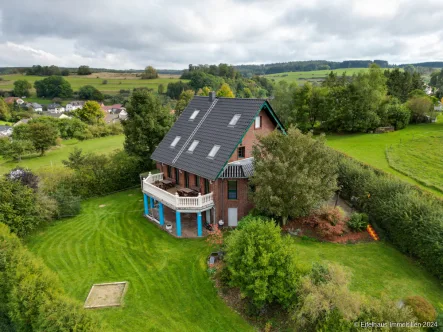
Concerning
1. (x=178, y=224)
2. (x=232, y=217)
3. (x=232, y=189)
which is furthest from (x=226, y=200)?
(x=178, y=224)

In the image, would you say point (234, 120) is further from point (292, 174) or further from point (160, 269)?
point (160, 269)

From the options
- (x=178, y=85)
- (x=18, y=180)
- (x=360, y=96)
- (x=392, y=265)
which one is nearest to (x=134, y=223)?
(x=18, y=180)

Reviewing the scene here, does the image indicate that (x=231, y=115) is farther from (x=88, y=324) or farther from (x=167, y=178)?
(x=88, y=324)

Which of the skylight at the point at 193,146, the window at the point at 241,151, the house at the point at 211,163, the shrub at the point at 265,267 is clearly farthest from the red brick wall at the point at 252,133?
the shrub at the point at 265,267

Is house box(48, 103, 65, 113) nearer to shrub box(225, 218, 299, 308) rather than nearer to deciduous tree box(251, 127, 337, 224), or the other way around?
deciduous tree box(251, 127, 337, 224)

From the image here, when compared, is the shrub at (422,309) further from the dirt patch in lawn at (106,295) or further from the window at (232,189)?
the dirt patch in lawn at (106,295)

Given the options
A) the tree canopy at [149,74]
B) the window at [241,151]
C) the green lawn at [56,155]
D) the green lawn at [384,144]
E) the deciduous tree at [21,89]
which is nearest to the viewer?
the window at [241,151]
